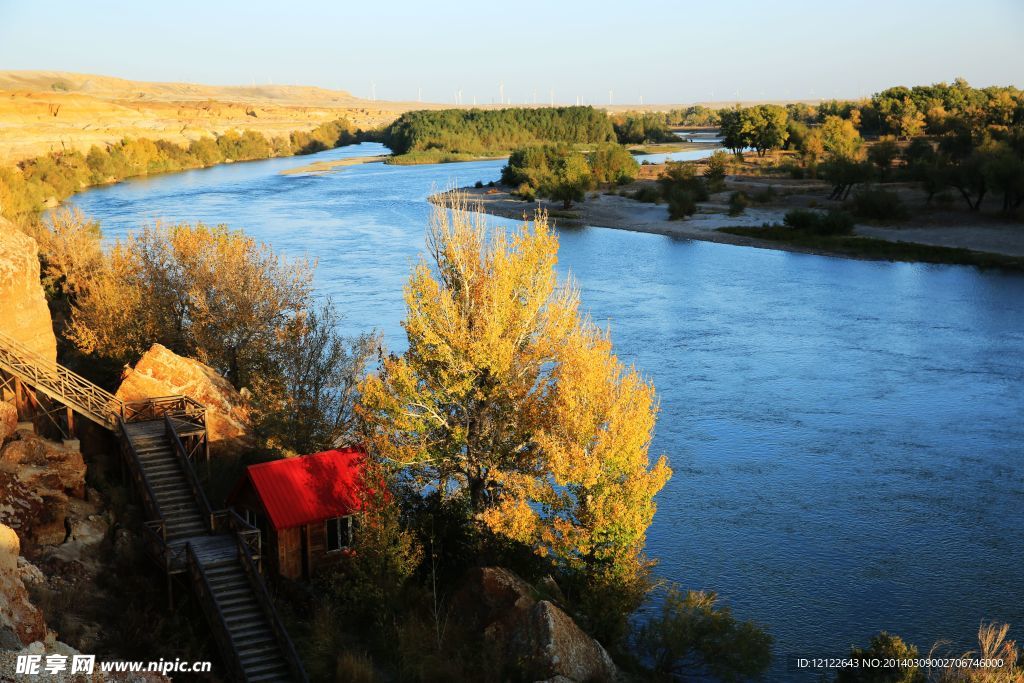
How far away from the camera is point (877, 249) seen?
68.9m

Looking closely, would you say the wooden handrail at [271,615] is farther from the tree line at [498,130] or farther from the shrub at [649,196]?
the tree line at [498,130]

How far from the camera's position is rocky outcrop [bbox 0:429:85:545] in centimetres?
1917

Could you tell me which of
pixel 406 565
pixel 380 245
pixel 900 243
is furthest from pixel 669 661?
pixel 900 243

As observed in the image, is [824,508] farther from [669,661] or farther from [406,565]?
[406,565]

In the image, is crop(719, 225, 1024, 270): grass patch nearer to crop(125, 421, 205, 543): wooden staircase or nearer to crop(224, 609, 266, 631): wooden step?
crop(125, 421, 205, 543): wooden staircase

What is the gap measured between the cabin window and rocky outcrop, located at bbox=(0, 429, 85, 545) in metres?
5.70

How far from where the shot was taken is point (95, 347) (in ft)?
101

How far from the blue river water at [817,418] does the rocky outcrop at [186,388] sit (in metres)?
12.1

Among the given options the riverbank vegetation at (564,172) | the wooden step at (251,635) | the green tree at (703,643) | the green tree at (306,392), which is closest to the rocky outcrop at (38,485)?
the wooden step at (251,635)

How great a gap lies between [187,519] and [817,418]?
23772 millimetres

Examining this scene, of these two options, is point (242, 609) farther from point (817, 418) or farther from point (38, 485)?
point (817, 418)

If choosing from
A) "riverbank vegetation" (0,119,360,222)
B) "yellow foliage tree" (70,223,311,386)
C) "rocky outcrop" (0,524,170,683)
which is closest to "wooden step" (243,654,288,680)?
"rocky outcrop" (0,524,170,683)

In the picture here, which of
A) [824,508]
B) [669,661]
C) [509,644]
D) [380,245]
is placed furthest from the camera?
[380,245]

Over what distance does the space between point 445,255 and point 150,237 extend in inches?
662
